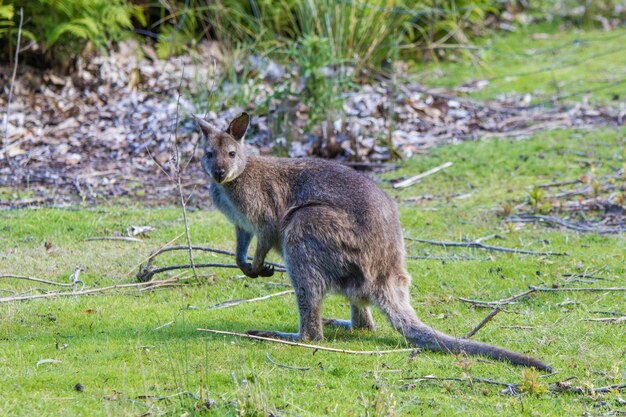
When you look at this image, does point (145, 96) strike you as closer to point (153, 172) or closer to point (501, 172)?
point (153, 172)

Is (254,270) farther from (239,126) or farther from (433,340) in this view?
(433,340)

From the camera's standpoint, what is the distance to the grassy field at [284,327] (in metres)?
4.20

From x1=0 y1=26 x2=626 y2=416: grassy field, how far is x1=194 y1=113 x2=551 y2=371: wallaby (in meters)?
0.18

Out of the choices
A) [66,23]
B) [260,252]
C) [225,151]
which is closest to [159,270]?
[260,252]

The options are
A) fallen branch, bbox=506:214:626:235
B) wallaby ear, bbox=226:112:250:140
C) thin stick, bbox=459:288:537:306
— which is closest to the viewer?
wallaby ear, bbox=226:112:250:140

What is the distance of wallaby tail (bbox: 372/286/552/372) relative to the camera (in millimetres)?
4629

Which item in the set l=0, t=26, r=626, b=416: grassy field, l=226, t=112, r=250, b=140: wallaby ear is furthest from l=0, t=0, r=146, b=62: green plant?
l=226, t=112, r=250, b=140: wallaby ear

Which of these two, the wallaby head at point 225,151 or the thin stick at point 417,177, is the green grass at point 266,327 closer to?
the thin stick at point 417,177

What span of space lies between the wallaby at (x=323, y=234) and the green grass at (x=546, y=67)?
7054mm

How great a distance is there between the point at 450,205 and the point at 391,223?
335 centimetres

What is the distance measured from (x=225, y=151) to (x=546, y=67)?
8.88 m

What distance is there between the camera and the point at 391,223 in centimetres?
536

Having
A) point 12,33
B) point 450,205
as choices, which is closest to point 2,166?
point 12,33

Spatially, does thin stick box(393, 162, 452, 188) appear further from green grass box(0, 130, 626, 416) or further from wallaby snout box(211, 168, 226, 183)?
wallaby snout box(211, 168, 226, 183)
